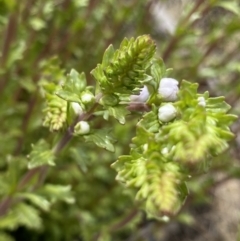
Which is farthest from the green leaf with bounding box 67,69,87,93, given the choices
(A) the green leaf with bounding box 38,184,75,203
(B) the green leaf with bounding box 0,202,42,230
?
(B) the green leaf with bounding box 0,202,42,230

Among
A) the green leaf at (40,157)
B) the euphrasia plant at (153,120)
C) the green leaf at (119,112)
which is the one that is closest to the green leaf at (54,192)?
the green leaf at (40,157)

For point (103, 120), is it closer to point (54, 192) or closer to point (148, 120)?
point (54, 192)

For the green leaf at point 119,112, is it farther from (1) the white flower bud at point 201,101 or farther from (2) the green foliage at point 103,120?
(1) the white flower bud at point 201,101

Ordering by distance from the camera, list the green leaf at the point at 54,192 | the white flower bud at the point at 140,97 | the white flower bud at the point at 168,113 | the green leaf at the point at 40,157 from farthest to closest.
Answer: the green leaf at the point at 54,192
the green leaf at the point at 40,157
the white flower bud at the point at 140,97
the white flower bud at the point at 168,113

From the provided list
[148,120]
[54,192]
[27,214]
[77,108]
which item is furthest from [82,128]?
[27,214]

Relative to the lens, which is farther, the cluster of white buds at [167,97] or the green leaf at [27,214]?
the green leaf at [27,214]

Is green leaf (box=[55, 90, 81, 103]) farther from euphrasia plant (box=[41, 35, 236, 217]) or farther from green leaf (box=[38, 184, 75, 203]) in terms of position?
green leaf (box=[38, 184, 75, 203])

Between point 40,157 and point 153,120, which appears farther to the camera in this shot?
point 40,157
